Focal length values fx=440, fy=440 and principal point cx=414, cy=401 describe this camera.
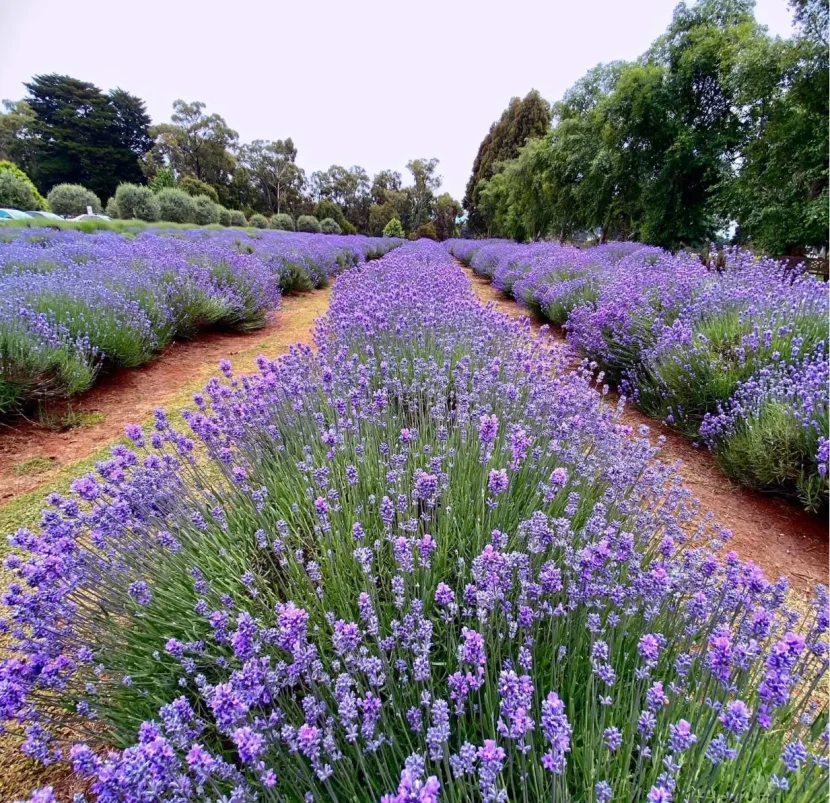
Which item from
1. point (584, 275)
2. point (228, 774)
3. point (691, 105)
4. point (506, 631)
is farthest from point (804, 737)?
point (691, 105)

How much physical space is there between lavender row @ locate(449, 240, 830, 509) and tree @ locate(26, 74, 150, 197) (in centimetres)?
4681

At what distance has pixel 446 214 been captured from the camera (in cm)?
5162

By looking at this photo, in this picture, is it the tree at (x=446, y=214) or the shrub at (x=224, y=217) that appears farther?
the tree at (x=446, y=214)

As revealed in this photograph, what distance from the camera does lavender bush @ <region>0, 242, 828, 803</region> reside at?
81 centimetres

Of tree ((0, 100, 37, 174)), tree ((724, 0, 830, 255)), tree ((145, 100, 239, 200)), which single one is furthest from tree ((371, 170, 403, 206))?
tree ((724, 0, 830, 255))

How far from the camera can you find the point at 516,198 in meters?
22.4

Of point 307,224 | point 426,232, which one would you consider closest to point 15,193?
point 307,224

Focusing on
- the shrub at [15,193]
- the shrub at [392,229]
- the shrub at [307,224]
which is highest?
the shrub at [392,229]

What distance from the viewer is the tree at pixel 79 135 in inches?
1447

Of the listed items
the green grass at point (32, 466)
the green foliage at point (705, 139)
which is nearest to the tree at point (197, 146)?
the green foliage at point (705, 139)

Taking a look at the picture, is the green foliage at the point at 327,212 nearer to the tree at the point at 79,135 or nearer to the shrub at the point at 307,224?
the shrub at the point at 307,224

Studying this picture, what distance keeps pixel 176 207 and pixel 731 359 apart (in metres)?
22.2

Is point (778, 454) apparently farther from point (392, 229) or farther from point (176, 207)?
point (392, 229)

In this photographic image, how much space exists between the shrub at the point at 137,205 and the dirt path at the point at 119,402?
15942 mm
